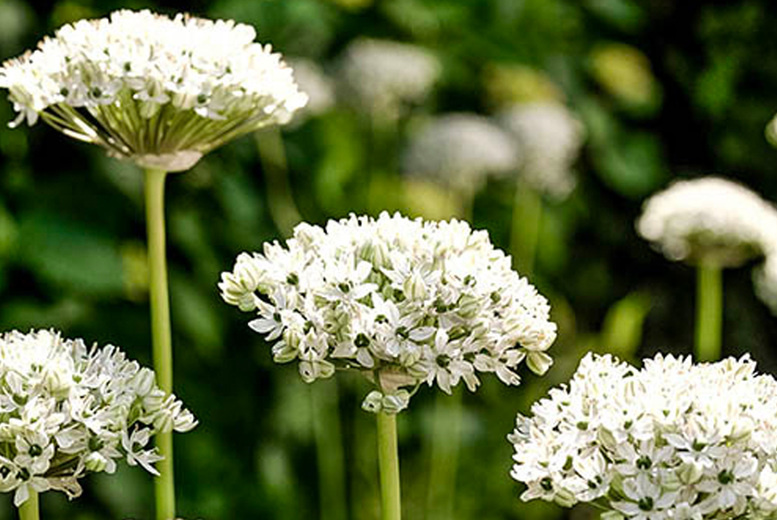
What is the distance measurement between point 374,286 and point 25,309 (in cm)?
95

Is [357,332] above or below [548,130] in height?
below

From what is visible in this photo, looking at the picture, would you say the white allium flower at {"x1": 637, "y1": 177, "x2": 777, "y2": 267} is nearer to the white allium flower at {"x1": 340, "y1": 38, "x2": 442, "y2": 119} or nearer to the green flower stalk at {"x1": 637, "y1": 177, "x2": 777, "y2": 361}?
the green flower stalk at {"x1": 637, "y1": 177, "x2": 777, "y2": 361}

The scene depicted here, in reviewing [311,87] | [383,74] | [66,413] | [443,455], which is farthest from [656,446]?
[443,455]

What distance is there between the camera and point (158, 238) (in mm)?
726

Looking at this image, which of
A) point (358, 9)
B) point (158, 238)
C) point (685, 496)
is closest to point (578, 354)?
point (358, 9)

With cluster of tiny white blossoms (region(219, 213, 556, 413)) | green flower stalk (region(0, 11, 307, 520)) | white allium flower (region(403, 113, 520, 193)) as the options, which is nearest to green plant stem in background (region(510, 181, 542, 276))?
white allium flower (region(403, 113, 520, 193))

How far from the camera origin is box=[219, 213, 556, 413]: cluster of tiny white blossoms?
1.91 feet

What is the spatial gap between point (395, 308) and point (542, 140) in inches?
55.4

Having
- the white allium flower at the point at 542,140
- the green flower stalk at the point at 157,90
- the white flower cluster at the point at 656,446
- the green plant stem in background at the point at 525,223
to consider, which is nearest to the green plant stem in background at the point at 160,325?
the green flower stalk at the point at 157,90

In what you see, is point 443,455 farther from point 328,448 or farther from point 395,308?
point 395,308

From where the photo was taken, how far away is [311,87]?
1.66 m

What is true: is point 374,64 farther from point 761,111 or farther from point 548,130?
point 761,111

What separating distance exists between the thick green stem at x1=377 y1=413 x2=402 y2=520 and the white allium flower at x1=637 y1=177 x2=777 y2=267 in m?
0.75

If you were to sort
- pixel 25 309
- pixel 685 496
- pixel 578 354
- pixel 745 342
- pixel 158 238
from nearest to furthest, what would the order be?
pixel 685 496 < pixel 158 238 < pixel 25 309 < pixel 578 354 < pixel 745 342
